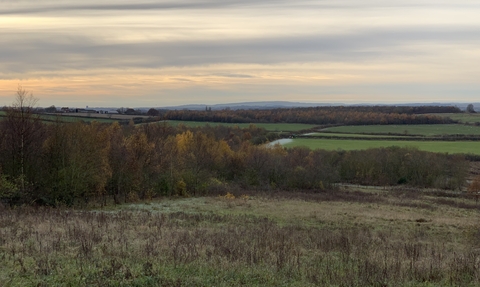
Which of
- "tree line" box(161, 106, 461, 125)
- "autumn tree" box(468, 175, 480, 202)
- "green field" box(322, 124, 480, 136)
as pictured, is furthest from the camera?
"tree line" box(161, 106, 461, 125)

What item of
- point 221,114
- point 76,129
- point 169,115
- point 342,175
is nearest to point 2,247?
point 76,129

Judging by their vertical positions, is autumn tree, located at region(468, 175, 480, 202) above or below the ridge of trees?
below

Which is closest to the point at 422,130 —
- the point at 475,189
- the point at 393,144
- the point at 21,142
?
the point at 393,144

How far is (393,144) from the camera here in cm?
8769

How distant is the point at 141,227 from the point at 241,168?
45.3 metres

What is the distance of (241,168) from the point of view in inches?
2409

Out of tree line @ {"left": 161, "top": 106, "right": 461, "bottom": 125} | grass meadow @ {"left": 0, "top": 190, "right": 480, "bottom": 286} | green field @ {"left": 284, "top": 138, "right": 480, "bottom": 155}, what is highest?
tree line @ {"left": 161, "top": 106, "right": 461, "bottom": 125}

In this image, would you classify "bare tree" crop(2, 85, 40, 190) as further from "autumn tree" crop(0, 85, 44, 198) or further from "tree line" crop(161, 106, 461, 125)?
"tree line" crop(161, 106, 461, 125)

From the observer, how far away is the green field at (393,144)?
80.7m

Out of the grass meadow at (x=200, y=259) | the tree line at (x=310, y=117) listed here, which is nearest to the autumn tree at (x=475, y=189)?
the grass meadow at (x=200, y=259)

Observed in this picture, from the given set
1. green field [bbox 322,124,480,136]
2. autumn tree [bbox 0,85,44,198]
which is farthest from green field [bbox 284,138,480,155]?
autumn tree [bbox 0,85,44,198]

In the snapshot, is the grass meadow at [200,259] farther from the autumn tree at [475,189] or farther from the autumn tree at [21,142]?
the autumn tree at [475,189]

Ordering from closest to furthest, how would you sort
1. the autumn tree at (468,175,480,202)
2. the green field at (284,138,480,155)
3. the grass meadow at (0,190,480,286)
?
the grass meadow at (0,190,480,286) < the autumn tree at (468,175,480,202) < the green field at (284,138,480,155)

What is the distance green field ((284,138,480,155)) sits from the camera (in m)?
80.7
